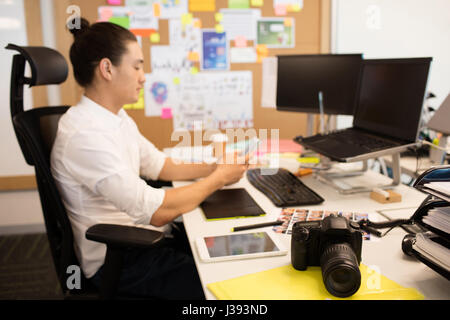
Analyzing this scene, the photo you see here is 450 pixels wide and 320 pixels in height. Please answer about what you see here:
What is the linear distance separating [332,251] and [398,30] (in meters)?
2.71

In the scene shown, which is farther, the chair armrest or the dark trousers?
the dark trousers

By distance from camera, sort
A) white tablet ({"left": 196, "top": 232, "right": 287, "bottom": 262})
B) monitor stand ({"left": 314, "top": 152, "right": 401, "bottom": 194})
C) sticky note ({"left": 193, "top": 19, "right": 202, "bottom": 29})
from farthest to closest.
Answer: sticky note ({"left": 193, "top": 19, "right": 202, "bottom": 29}) → monitor stand ({"left": 314, "top": 152, "right": 401, "bottom": 194}) → white tablet ({"left": 196, "top": 232, "right": 287, "bottom": 262})

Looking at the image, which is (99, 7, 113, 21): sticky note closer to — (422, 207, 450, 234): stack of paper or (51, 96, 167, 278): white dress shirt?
(51, 96, 167, 278): white dress shirt

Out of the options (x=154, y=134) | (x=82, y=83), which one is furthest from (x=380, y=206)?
(x=154, y=134)

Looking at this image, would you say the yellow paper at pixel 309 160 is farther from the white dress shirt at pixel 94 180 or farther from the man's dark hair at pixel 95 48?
the man's dark hair at pixel 95 48

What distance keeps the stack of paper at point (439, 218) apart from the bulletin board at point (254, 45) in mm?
2166

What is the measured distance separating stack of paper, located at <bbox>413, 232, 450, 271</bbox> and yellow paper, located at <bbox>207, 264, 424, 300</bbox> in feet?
0.26

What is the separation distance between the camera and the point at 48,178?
119 centimetres

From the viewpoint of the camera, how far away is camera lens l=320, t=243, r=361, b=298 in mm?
798

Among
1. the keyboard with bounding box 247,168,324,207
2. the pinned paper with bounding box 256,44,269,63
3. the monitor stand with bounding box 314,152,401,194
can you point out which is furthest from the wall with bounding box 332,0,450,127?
the keyboard with bounding box 247,168,324,207

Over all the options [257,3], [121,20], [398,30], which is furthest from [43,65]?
[398,30]

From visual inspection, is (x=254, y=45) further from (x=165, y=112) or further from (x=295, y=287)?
(x=295, y=287)

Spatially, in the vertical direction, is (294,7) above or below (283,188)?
above
